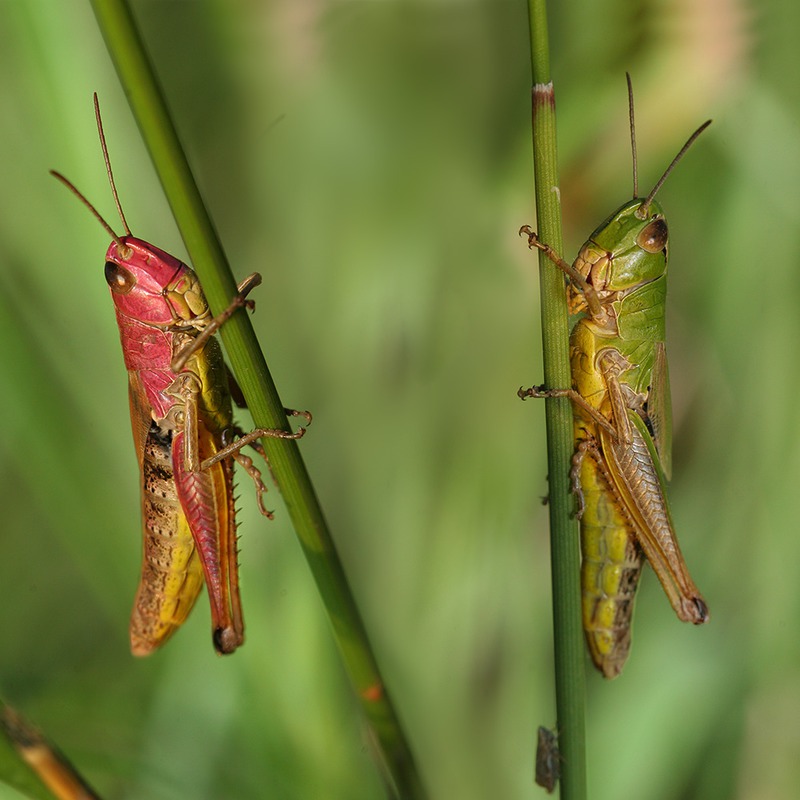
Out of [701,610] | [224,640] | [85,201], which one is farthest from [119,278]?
[701,610]

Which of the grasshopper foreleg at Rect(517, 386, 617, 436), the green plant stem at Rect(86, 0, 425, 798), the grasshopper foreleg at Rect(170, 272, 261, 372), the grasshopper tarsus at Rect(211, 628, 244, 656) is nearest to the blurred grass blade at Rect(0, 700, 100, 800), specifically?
the grasshopper tarsus at Rect(211, 628, 244, 656)

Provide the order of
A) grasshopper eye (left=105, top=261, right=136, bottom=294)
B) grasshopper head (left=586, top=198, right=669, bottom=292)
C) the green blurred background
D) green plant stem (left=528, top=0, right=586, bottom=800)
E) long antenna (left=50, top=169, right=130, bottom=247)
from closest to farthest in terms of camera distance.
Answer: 1. long antenna (left=50, top=169, right=130, bottom=247)
2. green plant stem (left=528, top=0, right=586, bottom=800)
3. grasshopper eye (left=105, top=261, right=136, bottom=294)
4. grasshopper head (left=586, top=198, right=669, bottom=292)
5. the green blurred background

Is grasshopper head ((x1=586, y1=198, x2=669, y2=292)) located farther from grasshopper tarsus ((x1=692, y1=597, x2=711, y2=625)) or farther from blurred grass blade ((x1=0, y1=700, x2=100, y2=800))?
blurred grass blade ((x1=0, y1=700, x2=100, y2=800))

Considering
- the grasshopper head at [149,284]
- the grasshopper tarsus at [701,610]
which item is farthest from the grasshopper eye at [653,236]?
the grasshopper head at [149,284]

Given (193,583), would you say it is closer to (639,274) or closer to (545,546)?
(545,546)

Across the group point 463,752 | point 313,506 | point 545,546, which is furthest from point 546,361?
point 463,752

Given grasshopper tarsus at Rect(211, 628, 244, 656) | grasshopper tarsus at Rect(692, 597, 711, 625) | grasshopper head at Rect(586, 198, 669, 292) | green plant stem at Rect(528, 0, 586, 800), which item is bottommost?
grasshopper tarsus at Rect(692, 597, 711, 625)
